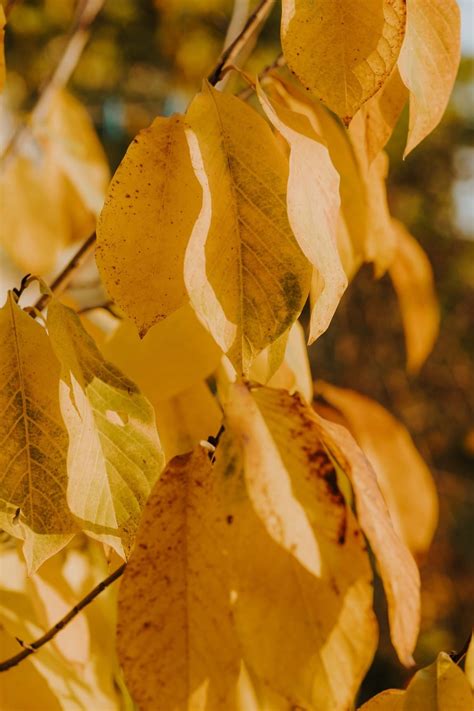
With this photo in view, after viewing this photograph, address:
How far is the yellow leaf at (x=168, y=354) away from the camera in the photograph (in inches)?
19.5

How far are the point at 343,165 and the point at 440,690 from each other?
0.34 meters

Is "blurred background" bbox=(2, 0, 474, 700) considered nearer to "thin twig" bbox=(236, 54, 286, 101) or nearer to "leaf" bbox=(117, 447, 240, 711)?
"thin twig" bbox=(236, 54, 286, 101)

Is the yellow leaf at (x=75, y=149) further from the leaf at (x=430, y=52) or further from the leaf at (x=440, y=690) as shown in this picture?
the leaf at (x=440, y=690)

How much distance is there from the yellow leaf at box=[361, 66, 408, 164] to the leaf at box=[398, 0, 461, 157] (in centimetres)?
4

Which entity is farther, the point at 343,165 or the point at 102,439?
the point at 343,165

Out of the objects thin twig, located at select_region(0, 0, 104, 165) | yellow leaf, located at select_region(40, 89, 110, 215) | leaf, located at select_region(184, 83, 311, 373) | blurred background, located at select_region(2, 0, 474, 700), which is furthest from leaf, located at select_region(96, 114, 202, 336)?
blurred background, located at select_region(2, 0, 474, 700)

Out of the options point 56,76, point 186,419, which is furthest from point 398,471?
point 56,76

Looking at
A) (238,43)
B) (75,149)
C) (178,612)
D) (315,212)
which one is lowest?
(178,612)

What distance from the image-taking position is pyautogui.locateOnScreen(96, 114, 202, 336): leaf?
0.37m

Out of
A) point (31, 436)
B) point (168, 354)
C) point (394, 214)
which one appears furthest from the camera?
point (394, 214)

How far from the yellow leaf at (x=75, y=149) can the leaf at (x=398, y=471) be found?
1.10 feet

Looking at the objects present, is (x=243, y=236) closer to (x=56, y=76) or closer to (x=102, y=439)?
(x=102, y=439)

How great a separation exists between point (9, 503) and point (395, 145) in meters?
2.91

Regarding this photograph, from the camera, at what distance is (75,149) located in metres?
0.83
